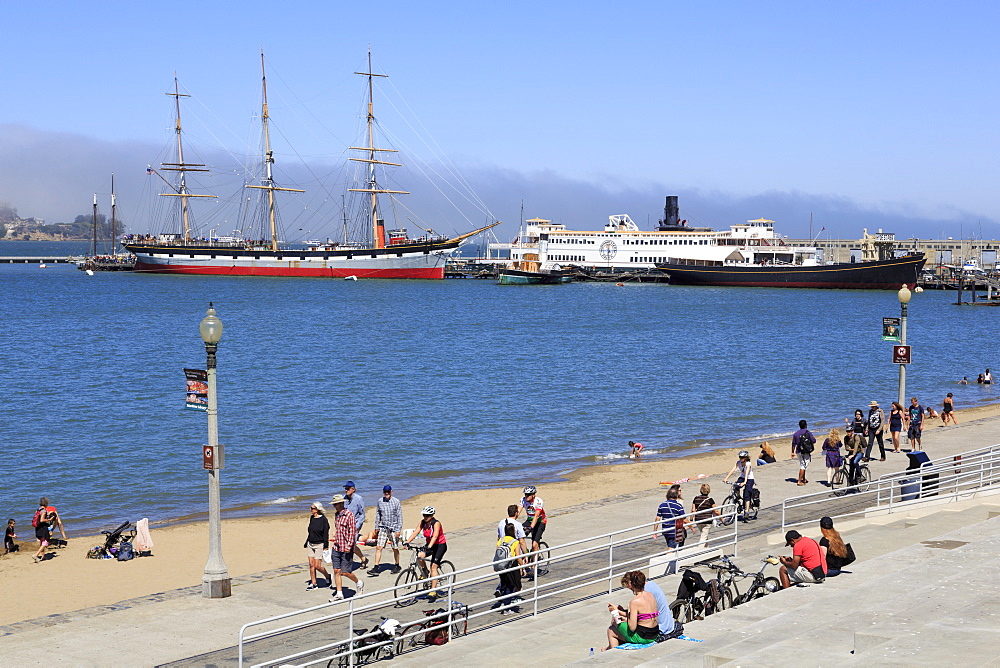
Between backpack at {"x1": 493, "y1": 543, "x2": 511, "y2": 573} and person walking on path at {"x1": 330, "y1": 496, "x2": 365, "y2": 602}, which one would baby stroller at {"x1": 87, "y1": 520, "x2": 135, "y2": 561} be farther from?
backpack at {"x1": 493, "y1": 543, "x2": 511, "y2": 573}

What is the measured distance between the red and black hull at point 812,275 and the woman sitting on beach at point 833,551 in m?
117

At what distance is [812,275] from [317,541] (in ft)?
397

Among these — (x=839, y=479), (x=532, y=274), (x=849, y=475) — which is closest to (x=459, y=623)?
(x=849, y=475)

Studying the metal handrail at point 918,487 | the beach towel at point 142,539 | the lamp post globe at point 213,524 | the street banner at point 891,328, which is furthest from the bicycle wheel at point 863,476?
the beach towel at point 142,539

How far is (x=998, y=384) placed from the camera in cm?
4600

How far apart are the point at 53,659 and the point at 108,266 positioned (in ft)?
514

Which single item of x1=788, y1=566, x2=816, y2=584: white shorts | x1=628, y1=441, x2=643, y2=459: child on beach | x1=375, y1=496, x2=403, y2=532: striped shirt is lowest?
x1=628, y1=441, x2=643, y2=459: child on beach

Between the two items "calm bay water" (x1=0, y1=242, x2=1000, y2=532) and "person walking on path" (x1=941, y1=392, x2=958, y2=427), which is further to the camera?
"person walking on path" (x1=941, y1=392, x2=958, y2=427)

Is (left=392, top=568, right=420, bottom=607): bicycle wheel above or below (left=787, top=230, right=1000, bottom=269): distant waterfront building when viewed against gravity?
below

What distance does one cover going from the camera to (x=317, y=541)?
1348 centimetres

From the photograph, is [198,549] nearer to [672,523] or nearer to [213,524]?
[213,524]

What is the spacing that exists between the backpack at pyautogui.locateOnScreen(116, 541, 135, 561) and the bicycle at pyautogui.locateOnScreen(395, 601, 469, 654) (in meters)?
7.79

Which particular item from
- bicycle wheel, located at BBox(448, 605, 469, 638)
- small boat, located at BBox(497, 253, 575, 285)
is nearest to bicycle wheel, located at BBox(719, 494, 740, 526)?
bicycle wheel, located at BBox(448, 605, 469, 638)

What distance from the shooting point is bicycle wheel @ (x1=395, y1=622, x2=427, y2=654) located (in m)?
10.1
